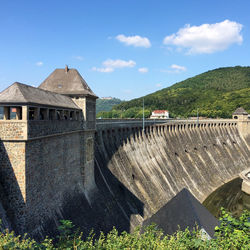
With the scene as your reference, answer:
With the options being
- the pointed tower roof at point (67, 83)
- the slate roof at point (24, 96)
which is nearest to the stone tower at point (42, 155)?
the slate roof at point (24, 96)

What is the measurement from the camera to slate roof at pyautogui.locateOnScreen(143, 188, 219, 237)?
18219 millimetres

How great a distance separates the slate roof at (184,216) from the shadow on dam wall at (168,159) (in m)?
9.31

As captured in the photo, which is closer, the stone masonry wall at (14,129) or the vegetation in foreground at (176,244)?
the vegetation in foreground at (176,244)

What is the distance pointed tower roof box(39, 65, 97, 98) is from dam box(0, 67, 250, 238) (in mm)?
111

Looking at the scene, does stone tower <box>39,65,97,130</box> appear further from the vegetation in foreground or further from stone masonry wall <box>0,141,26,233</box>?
the vegetation in foreground

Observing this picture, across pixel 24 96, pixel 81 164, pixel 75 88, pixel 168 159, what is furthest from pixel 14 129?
pixel 168 159

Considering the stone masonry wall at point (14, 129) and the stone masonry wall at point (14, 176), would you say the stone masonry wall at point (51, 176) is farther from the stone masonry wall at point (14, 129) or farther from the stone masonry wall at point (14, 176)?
the stone masonry wall at point (14, 129)

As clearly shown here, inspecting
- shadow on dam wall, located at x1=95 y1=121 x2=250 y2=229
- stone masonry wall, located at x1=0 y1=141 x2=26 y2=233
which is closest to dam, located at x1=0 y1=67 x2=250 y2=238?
stone masonry wall, located at x1=0 y1=141 x2=26 y2=233

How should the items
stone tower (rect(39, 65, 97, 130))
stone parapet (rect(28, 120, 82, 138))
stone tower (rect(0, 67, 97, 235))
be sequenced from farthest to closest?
stone tower (rect(39, 65, 97, 130)) < stone parapet (rect(28, 120, 82, 138)) < stone tower (rect(0, 67, 97, 235))

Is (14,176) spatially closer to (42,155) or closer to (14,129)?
(42,155)

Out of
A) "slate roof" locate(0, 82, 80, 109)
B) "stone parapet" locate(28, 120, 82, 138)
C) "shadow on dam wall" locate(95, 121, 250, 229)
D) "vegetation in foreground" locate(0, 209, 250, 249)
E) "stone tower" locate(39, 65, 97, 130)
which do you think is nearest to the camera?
"vegetation in foreground" locate(0, 209, 250, 249)

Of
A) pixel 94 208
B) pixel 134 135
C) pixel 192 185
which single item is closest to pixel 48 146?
pixel 94 208

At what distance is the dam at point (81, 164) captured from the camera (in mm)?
14977

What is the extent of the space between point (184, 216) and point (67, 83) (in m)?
17.2
